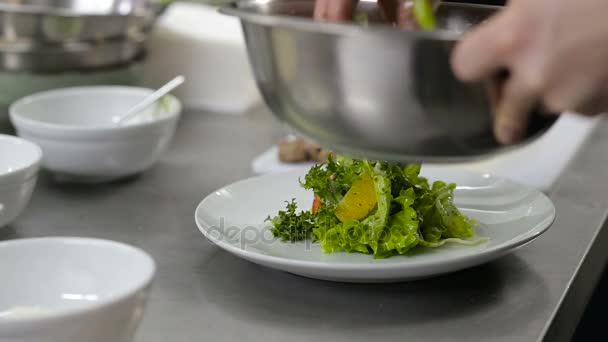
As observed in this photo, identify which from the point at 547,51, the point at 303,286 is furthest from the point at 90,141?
the point at 547,51

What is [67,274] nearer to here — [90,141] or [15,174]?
[15,174]

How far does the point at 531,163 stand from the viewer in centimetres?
146

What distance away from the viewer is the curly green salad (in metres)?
1.00

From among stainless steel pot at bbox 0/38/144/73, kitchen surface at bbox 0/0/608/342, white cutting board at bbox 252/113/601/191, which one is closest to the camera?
kitchen surface at bbox 0/0/608/342

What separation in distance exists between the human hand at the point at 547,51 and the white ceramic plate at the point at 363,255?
319mm

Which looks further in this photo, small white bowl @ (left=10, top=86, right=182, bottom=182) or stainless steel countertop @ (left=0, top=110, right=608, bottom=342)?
small white bowl @ (left=10, top=86, right=182, bottom=182)

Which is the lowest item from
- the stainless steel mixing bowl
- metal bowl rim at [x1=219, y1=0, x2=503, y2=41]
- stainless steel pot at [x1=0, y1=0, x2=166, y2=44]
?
stainless steel pot at [x1=0, y1=0, x2=166, y2=44]

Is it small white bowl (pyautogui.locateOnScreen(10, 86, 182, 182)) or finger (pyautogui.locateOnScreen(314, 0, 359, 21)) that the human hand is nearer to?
finger (pyautogui.locateOnScreen(314, 0, 359, 21))

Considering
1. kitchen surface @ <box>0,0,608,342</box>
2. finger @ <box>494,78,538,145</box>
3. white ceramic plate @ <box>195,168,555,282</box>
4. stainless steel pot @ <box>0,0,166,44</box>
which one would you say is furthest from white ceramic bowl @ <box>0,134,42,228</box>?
finger @ <box>494,78,538,145</box>

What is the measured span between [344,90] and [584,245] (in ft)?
1.96

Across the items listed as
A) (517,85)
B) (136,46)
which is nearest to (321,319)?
(517,85)

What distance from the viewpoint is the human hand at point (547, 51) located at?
63 cm

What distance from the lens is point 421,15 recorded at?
76cm

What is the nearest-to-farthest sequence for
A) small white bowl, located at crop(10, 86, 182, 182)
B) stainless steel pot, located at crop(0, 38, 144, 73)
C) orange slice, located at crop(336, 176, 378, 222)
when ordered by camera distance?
orange slice, located at crop(336, 176, 378, 222) < small white bowl, located at crop(10, 86, 182, 182) < stainless steel pot, located at crop(0, 38, 144, 73)
